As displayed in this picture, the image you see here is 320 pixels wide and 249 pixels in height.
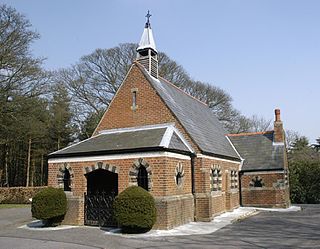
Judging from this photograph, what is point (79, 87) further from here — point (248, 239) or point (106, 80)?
point (248, 239)

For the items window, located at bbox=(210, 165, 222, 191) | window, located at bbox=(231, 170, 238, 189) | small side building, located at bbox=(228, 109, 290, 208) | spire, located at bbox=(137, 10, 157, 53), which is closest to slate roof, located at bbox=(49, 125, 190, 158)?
window, located at bbox=(210, 165, 222, 191)

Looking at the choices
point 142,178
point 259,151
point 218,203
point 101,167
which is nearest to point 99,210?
point 101,167

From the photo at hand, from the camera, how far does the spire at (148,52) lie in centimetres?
2102

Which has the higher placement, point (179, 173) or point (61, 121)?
point (61, 121)

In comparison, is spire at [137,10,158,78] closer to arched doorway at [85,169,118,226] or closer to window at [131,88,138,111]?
window at [131,88,138,111]

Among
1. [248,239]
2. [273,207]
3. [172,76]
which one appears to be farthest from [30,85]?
[248,239]

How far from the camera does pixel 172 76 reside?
134ft

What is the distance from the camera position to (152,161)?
15.1m

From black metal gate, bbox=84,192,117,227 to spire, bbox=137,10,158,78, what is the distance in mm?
7943

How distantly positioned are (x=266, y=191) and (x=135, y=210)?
14.3 meters

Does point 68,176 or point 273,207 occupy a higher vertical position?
point 68,176

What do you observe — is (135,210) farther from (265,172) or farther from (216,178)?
(265,172)

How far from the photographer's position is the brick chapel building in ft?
50.5

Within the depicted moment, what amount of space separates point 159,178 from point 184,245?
390 cm
